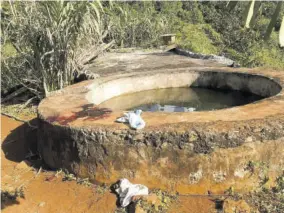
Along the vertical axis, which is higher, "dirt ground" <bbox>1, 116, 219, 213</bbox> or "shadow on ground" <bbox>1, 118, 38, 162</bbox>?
"dirt ground" <bbox>1, 116, 219, 213</bbox>

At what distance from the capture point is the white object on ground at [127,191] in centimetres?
380

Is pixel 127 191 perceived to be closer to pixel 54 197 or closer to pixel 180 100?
pixel 54 197

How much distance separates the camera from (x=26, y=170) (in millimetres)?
4781

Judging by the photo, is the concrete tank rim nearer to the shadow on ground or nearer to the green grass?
the shadow on ground

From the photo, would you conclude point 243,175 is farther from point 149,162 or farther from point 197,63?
point 197,63

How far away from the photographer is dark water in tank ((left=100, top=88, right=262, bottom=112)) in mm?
6348

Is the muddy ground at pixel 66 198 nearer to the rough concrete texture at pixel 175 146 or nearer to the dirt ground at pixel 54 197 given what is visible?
the dirt ground at pixel 54 197

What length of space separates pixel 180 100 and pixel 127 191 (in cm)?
323

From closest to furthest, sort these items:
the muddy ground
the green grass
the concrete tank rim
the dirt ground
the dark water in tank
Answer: the muddy ground → the dirt ground → the concrete tank rim → the dark water in tank → the green grass

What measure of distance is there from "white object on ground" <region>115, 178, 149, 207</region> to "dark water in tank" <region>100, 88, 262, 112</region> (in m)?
2.44

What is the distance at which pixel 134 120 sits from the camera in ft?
13.3

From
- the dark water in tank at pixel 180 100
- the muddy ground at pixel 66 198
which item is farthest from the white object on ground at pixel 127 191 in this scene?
the dark water in tank at pixel 180 100

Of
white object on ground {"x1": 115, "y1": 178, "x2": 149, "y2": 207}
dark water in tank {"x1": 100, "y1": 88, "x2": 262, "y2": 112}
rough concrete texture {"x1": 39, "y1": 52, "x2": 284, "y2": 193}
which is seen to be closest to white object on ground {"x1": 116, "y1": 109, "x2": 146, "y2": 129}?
rough concrete texture {"x1": 39, "y1": 52, "x2": 284, "y2": 193}

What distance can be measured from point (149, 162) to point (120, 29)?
28.0 feet
